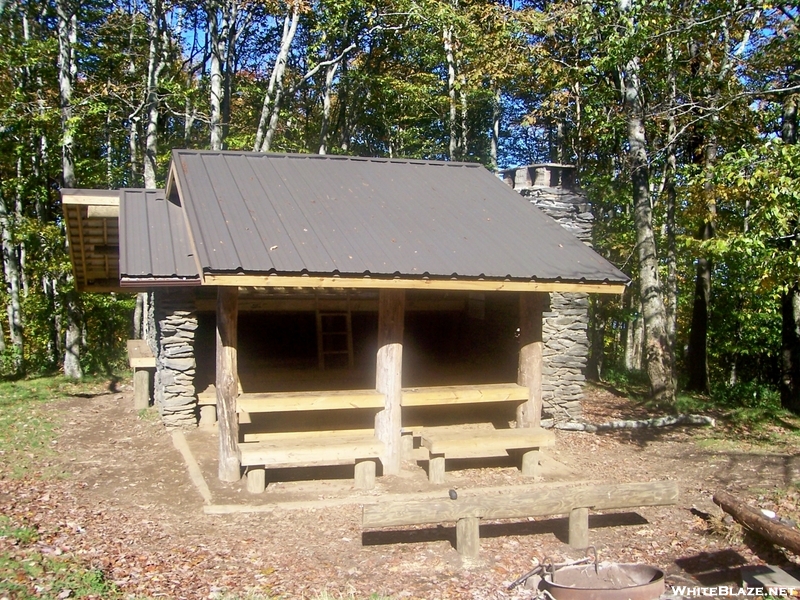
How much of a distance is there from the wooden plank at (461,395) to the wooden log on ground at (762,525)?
263 cm

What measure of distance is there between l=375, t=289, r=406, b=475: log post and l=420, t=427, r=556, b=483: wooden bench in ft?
1.46

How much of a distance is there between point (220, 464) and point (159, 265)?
2767 millimetres

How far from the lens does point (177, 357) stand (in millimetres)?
11172

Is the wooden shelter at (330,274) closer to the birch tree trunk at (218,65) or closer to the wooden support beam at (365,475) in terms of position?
the wooden support beam at (365,475)

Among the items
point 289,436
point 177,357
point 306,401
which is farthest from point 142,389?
point 306,401

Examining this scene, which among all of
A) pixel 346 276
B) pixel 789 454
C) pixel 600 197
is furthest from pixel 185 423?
pixel 600 197

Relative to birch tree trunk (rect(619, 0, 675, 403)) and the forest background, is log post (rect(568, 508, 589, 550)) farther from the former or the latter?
birch tree trunk (rect(619, 0, 675, 403))

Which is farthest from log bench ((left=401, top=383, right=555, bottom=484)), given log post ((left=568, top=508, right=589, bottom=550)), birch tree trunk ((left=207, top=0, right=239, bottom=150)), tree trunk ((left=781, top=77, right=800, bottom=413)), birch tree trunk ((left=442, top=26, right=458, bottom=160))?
birch tree trunk ((left=442, top=26, right=458, bottom=160))

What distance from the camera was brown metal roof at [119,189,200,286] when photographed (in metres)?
9.31

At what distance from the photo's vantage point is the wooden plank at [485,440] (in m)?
8.66

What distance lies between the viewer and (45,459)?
31.2 feet

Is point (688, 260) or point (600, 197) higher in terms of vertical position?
point (600, 197)

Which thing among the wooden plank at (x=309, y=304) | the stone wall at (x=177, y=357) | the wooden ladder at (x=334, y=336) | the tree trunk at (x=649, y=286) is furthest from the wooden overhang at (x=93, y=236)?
the tree trunk at (x=649, y=286)

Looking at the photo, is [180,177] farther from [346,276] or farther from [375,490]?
[375,490]
